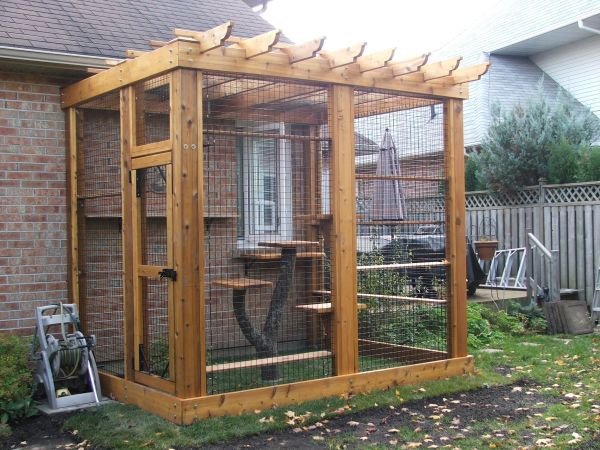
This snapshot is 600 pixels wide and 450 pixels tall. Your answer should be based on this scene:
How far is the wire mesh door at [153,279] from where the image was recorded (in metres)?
5.85

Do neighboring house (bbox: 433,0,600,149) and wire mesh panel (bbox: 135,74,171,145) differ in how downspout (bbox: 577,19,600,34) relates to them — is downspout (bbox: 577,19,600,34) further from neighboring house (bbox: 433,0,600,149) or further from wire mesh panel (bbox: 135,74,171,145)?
wire mesh panel (bbox: 135,74,171,145)

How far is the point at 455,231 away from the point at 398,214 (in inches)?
30.8

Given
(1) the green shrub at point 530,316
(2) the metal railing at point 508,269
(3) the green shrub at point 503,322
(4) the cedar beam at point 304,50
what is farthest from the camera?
(2) the metal railing at point 508,269

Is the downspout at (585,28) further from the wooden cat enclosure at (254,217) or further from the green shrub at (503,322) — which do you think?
the wooden cat enclosure at (254,217)

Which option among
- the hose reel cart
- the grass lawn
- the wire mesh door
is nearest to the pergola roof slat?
the wire mesh door

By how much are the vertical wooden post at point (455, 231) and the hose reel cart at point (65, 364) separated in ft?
11.4

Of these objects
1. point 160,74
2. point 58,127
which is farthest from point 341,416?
point 58,127

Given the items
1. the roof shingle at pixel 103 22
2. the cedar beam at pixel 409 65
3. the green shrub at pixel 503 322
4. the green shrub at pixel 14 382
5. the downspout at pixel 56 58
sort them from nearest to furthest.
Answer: the green shrub at pixel 14 382
the downspout at pixel 56 58
the cedar beam at pixel 409 65
the roof shingle at pixel 103 22
the green shrub at pixel 503 322

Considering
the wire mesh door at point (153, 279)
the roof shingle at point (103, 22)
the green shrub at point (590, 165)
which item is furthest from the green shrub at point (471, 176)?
the wire mesh door at point (153, 279)

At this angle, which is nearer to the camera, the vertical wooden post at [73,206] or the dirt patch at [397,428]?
the dirt patch at [397,428]

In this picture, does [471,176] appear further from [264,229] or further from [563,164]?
[264,229]

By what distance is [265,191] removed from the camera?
28.0 ft

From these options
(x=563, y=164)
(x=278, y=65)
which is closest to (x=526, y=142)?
(x=563, y=164)

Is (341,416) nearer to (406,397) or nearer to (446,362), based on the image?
(406,397)
